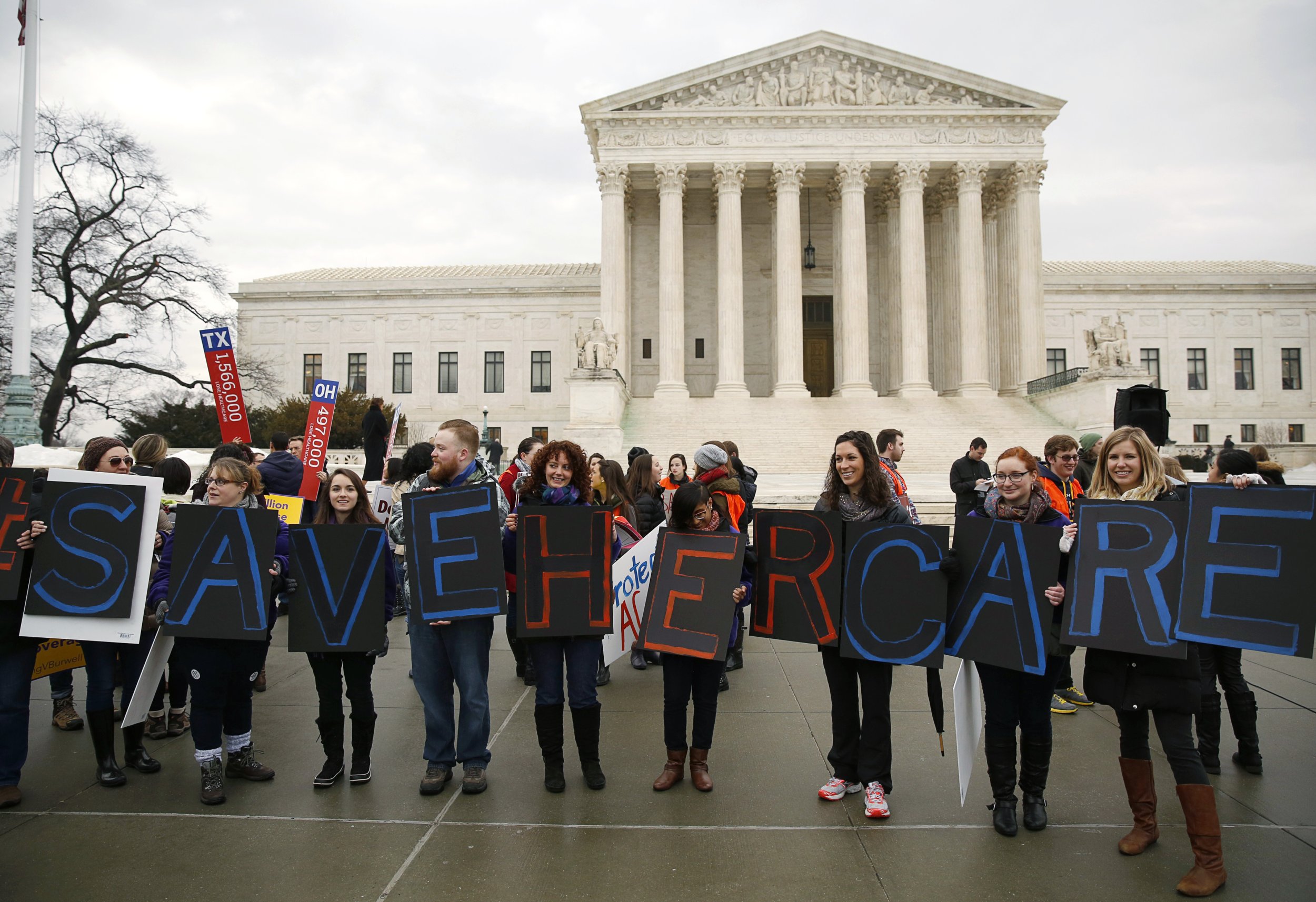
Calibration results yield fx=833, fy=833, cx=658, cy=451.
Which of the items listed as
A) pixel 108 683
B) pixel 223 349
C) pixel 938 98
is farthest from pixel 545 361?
pixel 108 683

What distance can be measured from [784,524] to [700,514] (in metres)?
0.55

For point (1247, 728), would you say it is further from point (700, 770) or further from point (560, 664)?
point (560, 664)

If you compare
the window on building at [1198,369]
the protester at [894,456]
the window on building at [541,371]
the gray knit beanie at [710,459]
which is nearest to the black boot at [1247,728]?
the protester at [894,456]

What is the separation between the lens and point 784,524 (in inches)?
212

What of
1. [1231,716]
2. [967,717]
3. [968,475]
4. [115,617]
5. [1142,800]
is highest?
[968,475]

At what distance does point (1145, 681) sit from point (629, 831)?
2.89m

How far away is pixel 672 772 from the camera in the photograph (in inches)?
207

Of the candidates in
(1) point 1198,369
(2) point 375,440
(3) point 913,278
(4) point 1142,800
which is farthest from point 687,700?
(1) point 1198,369

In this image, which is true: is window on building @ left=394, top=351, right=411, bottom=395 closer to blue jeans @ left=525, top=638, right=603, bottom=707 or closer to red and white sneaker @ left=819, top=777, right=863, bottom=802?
blue jeans @ left=525, top=638, right=603, bottom=707

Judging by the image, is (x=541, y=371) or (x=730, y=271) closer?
(x=730, y=271)

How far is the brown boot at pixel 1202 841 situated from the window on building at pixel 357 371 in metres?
46.8

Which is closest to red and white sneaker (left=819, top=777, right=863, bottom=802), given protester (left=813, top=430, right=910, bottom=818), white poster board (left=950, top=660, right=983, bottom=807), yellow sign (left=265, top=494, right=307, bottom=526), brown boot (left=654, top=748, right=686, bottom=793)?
protester (left=813, top=430, right=910, bottom=818)

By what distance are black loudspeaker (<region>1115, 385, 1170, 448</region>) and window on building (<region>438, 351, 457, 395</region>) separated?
38.7 meters

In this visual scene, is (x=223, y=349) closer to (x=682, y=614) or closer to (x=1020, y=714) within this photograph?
(x=682, y=614)
